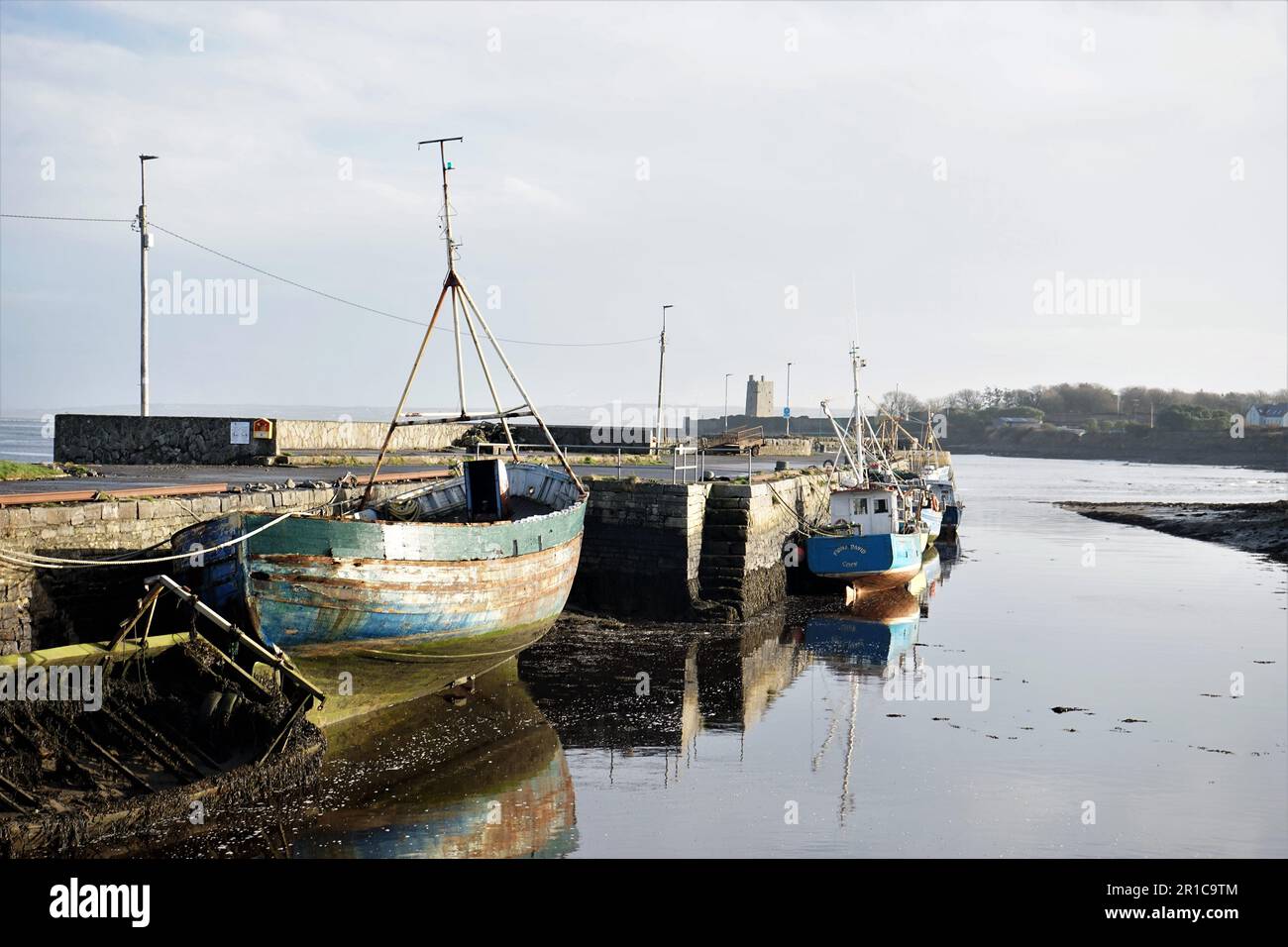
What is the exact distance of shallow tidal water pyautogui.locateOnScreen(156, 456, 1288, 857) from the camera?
1187 centimetres

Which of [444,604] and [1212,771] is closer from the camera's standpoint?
[1212,771]

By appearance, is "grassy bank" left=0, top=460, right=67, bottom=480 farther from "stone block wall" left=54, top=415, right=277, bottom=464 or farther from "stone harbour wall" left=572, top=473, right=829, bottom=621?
"stone harbour wall" left=572, top=473, right=829, bottom=621

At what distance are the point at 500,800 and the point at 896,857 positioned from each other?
434cm

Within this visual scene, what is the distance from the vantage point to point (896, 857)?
11.3 m

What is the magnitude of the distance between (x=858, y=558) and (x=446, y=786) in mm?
17699

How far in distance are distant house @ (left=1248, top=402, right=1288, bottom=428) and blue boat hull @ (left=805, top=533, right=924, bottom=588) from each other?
478ft

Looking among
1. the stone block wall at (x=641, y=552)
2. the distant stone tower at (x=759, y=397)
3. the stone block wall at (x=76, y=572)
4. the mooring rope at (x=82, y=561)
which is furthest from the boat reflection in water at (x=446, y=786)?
the distant stone tower at (x=759, y=397)

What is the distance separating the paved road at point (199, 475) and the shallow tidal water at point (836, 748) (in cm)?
676

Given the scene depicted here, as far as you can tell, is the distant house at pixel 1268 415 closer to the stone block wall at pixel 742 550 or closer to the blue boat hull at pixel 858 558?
the blue boat hull at pixel 858 558

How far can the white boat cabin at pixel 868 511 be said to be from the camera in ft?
102

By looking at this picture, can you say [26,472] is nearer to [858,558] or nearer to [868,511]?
[858,558]
